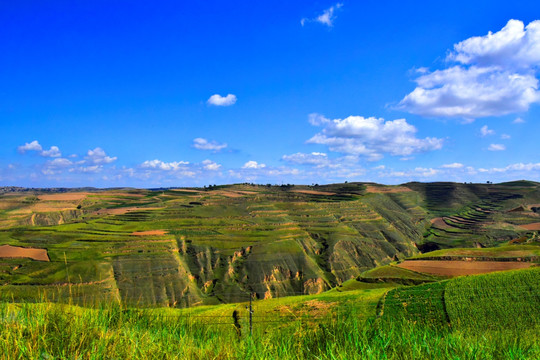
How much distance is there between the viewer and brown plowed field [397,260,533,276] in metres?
90.6

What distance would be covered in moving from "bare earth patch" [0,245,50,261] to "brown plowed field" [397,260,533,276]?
12234cm

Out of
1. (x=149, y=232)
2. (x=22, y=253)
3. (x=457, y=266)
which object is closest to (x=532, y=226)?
(x=457, y=266)

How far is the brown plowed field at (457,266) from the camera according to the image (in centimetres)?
9056

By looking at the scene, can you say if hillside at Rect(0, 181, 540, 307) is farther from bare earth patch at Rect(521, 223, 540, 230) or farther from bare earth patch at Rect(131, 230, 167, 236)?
bare earth patch at Rect(521, 223, 540, 230)

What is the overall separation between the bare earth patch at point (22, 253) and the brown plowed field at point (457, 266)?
122 metres

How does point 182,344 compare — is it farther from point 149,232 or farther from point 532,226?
point 532,226

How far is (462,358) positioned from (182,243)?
155564mm

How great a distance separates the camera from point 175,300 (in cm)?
12031

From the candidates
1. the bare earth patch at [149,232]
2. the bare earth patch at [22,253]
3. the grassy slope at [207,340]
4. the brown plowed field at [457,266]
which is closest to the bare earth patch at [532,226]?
the brown plowed field at [457,266]

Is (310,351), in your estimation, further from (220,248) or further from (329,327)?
(220,248)

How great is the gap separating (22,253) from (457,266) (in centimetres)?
14271

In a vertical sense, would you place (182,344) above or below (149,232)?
above

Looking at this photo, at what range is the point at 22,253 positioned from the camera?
126 metres

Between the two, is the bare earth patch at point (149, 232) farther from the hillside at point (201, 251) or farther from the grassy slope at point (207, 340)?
the grassy slope at point (207, 340)
